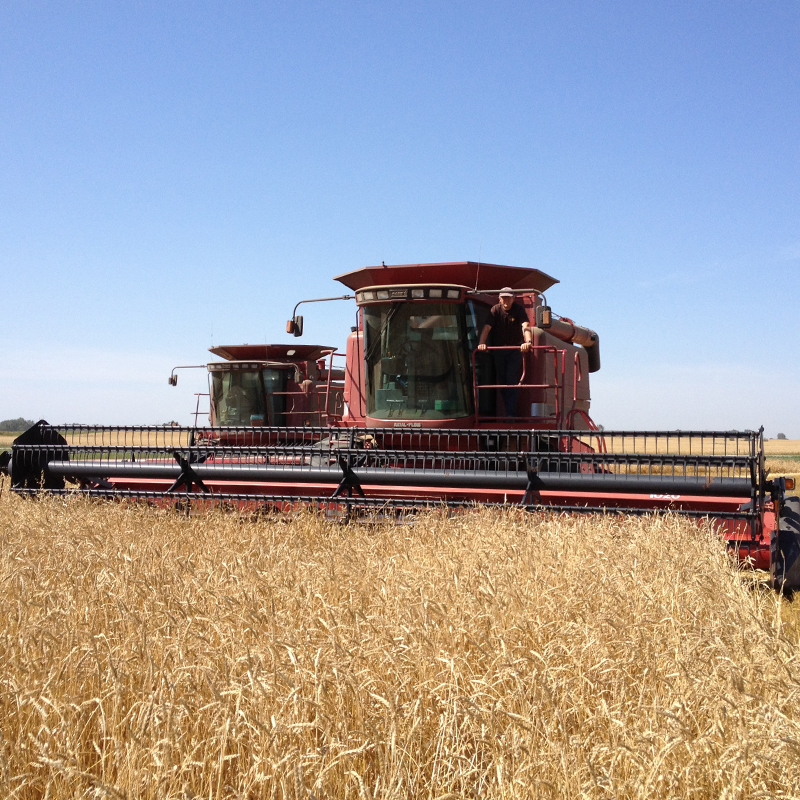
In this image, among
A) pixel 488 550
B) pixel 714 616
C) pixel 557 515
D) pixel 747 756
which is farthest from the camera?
pixel 557 515

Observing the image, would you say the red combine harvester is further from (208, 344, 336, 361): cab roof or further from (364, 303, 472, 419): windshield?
(208, 344, 336, 361): cab roof

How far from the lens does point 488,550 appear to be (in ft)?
12.1

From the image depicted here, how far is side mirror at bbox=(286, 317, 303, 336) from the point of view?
7.21 metres

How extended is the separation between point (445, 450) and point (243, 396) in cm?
837

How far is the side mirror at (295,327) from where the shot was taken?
7.21 m

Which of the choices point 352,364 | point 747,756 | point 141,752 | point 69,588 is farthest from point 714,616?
point 352,364

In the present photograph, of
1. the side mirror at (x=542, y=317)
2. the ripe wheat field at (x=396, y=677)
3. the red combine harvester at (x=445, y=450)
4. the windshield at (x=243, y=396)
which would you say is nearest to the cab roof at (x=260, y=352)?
the windshield at (x=243, y=396)

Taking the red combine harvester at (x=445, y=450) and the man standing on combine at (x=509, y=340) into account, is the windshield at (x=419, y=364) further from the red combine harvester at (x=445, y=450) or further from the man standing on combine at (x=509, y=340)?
the man standing on combine at (x=509, y=340)

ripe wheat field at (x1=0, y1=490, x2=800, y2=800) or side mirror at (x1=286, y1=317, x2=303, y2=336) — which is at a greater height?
side mirror at (x1=286, y1=317, x2=303, y2=336)

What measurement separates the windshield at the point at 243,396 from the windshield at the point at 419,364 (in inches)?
289

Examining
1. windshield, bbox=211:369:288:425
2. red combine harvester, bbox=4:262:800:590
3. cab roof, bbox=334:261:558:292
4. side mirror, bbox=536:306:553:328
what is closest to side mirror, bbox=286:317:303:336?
red combine harvester, bbox=4:262:800:590

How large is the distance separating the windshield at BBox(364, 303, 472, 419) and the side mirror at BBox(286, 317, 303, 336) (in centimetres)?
77

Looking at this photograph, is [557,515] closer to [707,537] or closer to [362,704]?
[707,537]

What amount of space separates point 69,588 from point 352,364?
15.9 ft
